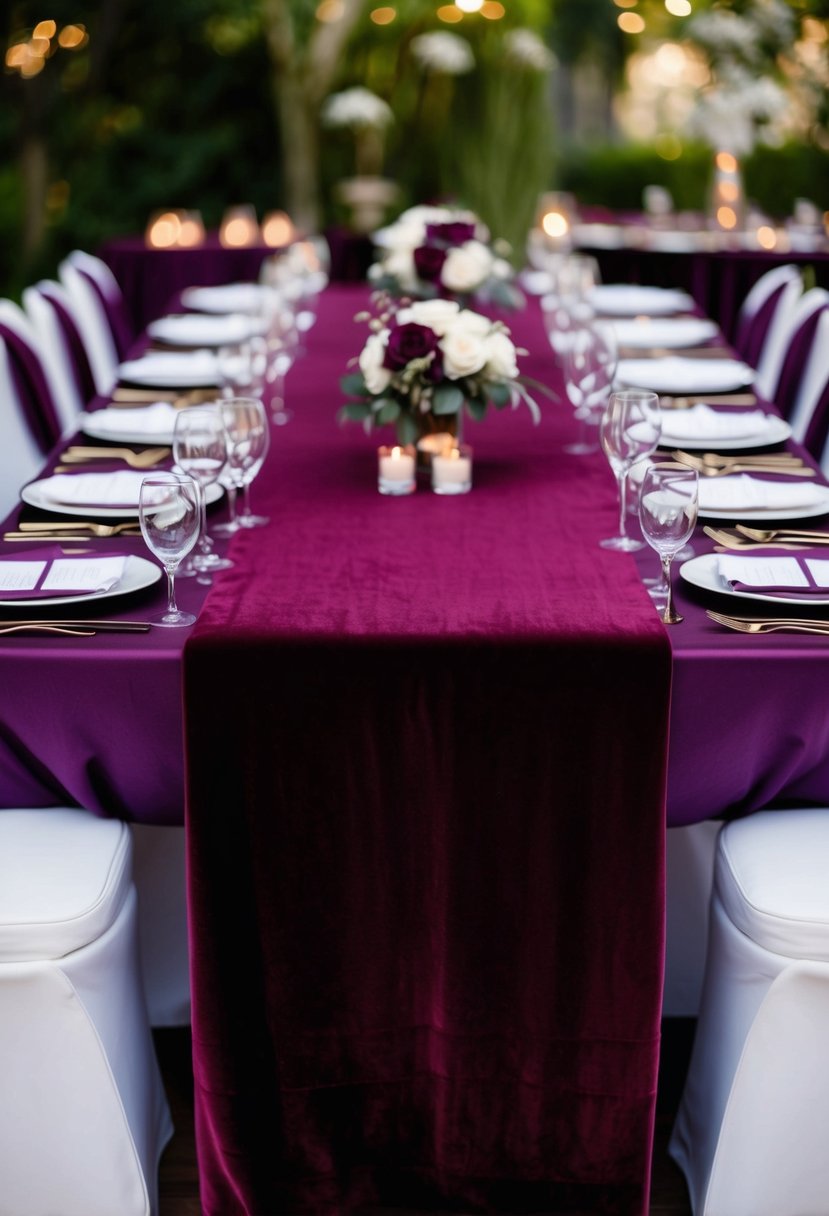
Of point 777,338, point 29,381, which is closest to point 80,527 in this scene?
point 29,381

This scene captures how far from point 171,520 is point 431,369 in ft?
2.10

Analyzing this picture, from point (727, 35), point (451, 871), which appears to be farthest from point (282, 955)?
point (727, 35)

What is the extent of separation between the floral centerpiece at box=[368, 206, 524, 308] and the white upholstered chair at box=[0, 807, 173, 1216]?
1.62 m

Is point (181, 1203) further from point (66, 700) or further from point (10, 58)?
point (10, 58)

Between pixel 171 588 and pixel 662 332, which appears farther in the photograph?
pixel 662 332

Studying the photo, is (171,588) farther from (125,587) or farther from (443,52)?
(443,52)

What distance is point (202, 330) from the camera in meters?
3.92

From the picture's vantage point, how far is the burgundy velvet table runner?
163 centimetres

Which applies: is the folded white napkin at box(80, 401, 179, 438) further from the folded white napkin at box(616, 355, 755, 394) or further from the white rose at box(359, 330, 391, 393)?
the folded white napkin at box(616, 355, 755, 394)

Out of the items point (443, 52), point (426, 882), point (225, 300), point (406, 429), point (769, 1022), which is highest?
point (443, 52)

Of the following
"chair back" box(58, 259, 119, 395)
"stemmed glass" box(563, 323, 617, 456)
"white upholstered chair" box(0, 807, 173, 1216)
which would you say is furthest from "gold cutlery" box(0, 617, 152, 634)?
"chair back" box(58, 259, 119, 395)

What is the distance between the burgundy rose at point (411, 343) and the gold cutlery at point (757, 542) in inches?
20.6

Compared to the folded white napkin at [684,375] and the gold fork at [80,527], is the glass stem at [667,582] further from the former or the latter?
the folded white napkin at [684,375]

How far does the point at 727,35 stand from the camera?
657 centimetres
